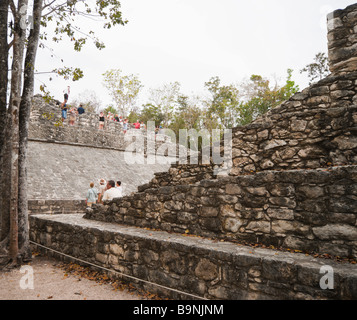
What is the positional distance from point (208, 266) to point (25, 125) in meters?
5.00

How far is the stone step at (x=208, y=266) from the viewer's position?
268 cm

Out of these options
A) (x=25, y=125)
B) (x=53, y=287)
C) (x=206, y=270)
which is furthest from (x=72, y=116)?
(x=206, y=270)

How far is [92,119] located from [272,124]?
14289mm

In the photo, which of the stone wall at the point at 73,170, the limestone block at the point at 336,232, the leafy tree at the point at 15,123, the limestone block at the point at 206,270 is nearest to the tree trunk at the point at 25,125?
the leafy tree at the point at 15,123

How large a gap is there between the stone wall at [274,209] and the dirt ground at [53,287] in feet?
4.48

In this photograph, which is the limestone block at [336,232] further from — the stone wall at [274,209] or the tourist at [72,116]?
the tourist at [72,116]

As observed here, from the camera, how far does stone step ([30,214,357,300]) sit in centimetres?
268

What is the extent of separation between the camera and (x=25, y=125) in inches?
232

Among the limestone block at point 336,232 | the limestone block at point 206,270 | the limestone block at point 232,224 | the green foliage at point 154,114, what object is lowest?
the limestone block at point 206,270

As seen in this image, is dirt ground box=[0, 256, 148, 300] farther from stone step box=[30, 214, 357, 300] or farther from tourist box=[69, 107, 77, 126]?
tourist box=[69, 107, 77, 126]
